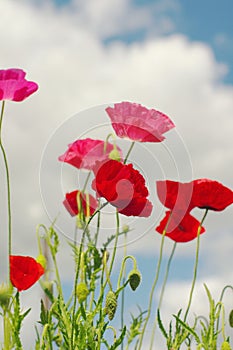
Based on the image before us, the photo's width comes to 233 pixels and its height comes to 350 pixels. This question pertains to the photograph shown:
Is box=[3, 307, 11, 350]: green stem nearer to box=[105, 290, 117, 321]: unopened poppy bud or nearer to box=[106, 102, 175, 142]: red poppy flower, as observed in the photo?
box=[105, 290, 117, 321]: unopened poppy bud

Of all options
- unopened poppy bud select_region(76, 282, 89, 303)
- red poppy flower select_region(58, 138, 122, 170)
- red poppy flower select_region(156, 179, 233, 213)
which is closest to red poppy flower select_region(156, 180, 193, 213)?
red poppy flower select_region(156, 179, 233, 213)

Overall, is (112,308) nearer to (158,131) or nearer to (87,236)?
(87,236)

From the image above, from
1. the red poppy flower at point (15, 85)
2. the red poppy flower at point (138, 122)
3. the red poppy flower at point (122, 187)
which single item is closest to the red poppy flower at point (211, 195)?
the red poppy flower at point (138, 122)

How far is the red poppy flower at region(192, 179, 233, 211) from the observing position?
1.24m

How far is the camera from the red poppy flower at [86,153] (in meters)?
1.20

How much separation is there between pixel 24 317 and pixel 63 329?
0.07 meters

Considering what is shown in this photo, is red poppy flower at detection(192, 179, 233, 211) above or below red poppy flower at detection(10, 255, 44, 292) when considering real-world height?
above

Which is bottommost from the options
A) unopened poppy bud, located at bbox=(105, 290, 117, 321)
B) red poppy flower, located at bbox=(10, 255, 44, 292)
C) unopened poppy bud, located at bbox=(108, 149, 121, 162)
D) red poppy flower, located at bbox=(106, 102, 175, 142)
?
unopened poppy bud, located at bbox=(105, 290, 117, 321)

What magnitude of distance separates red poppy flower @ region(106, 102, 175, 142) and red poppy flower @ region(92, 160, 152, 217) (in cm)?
10

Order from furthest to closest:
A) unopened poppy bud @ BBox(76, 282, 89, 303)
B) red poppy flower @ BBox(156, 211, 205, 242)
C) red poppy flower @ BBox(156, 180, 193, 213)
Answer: red poppy flower @ BBox(156, 211, 205, 242) < red poppy flower @ BBox(156, 180, 193, 213) < unopened poppy bud @ BBox(76, 282, 89, 303)

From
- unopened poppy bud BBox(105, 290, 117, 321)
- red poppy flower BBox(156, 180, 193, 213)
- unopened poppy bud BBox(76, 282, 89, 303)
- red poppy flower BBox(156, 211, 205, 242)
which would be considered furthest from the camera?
red poppy flower BBox(156, 211, 205, 242)

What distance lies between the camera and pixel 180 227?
1320mm

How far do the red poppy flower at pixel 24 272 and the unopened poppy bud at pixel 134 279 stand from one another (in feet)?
0.58

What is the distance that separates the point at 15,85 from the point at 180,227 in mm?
453
